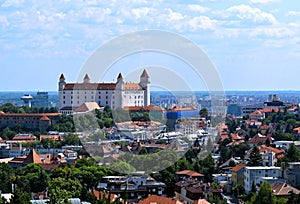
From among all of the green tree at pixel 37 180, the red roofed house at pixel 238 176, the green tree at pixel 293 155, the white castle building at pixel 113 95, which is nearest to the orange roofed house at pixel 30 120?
the white castle building at pixel 113 95

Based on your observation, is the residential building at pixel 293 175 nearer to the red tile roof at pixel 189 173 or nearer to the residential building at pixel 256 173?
the residential building at pixel 256 173

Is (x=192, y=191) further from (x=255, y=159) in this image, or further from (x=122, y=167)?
(x=255, y=159)

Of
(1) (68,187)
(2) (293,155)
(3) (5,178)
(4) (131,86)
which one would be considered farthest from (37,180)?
(4) (131,86)

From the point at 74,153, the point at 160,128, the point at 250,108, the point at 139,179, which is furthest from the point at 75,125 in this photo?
the point at 250,108

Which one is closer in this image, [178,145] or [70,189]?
[70,189]

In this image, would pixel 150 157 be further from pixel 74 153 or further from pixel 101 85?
pixel 101 85

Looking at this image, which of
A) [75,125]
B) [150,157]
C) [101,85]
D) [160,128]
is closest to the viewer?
[150,157]
